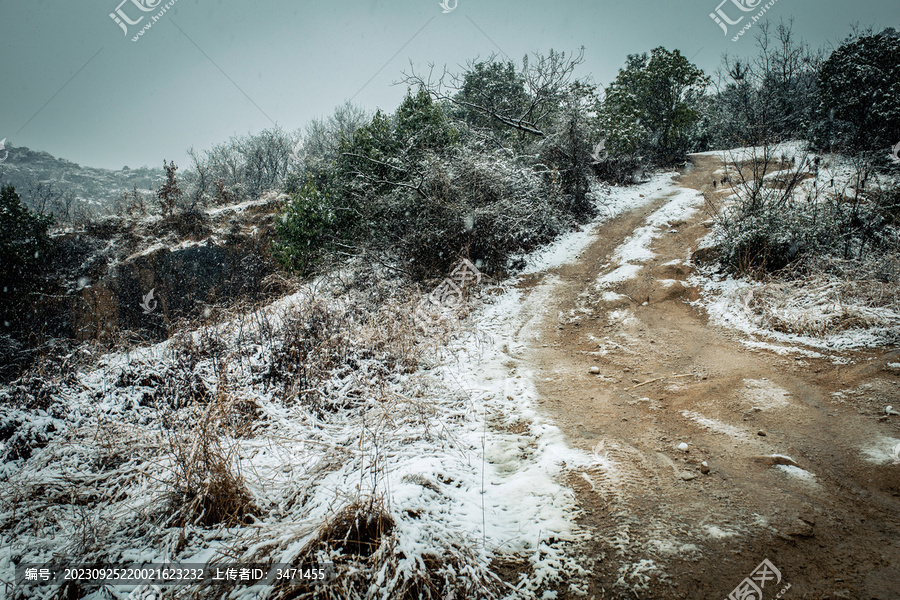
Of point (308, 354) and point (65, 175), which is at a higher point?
point (65, 175)

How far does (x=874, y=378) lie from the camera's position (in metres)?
3.32

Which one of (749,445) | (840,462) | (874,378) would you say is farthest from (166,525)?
(874,378)

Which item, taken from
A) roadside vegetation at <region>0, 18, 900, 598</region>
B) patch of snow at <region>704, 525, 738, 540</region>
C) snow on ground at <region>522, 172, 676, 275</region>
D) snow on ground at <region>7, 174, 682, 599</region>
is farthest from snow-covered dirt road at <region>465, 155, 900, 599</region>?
snow on ground at <region>522, 172, 676, 275</region>

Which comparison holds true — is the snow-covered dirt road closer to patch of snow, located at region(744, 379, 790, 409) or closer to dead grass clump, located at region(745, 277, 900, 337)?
patch of snow, located at region(744, 379, 790, 409)

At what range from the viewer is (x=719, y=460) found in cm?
255

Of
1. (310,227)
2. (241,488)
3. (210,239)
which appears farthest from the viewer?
(210,239)

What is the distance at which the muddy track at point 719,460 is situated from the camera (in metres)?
1.71

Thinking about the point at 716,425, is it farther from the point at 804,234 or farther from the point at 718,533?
the point at 804,234

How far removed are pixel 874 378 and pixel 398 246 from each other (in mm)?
7863

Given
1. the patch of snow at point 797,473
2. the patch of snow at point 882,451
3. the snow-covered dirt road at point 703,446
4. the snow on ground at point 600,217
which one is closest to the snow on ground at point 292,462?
the snow-covered dirt road at point 703,446

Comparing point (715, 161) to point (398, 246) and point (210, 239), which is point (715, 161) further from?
point (210, 239)

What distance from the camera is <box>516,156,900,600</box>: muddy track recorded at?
5.59ft

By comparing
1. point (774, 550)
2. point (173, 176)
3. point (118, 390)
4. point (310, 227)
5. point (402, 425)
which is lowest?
point (774, 550)

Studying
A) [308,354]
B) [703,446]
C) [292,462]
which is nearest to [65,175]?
[308,354]
